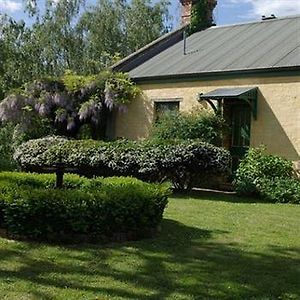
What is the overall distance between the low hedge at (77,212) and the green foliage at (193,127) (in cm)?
841

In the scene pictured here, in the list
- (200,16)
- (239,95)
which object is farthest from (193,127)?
(200,16)

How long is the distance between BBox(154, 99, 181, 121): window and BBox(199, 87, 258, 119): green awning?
1.80 m

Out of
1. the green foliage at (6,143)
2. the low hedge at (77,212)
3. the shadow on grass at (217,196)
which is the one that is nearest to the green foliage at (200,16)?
the green foliage at (6,143)

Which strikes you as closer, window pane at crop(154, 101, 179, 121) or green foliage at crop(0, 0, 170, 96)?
window pane at crop(154, 101, 179, 121)

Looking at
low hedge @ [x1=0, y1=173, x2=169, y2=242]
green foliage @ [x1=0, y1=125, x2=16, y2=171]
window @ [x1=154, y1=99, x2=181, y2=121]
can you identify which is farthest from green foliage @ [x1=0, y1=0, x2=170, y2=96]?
low hedge @ [x1=0, y1=173, x2=169, y2=242]

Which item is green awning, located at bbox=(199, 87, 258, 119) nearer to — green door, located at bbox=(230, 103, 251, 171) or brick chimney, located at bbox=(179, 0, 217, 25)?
green door, located at bbox=(230, 103, 251, 171)

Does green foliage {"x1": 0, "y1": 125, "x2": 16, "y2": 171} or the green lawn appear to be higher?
green foliage {"x1": 0, "y1": 125, "x2": 16, "y2": 171}

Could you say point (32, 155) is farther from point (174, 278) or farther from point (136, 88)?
point (174, 278)

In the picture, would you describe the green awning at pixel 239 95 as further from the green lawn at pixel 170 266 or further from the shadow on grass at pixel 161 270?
the shadow on grass at pixel 161 270

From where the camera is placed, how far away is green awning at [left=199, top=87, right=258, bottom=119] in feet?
52.7

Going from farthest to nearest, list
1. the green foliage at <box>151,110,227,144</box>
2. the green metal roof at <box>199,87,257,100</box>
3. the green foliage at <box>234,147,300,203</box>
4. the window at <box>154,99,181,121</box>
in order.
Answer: the window at <box>154,99,181,121</box> < the green foliage at <box>151,110,227,144</box> < the green metal roof at <box>199,87,257,100</box> < the green foliage at <box>234,147,300,203</box>

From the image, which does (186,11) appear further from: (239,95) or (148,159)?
(148,159)

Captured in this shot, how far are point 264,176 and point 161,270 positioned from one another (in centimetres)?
903

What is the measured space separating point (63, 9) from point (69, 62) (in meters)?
2.88
